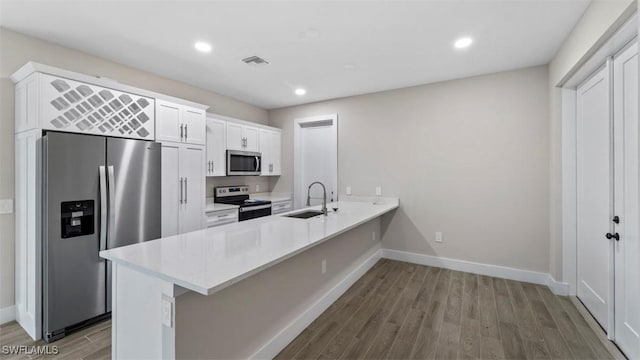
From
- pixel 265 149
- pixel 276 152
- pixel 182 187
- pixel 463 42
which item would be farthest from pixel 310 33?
pixel 276 152

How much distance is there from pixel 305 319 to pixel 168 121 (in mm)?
2654

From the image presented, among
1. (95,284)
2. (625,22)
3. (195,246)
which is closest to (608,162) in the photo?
(625,22)

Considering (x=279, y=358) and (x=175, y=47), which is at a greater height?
(x=175, y=47)

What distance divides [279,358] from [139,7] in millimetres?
2879

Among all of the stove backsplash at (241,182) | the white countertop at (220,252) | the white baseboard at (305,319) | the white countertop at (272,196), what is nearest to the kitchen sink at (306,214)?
the white countertop at (220,252)

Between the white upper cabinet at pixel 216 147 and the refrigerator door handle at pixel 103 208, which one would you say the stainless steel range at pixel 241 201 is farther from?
the refrigerator door handle at pixel 103 208

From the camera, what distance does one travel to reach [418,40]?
2701mm

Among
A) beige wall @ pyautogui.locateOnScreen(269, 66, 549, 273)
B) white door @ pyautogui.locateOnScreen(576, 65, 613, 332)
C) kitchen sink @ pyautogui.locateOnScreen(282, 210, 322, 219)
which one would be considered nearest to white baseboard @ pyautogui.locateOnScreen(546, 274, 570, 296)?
white door @ pyautogui.locateOnScreen(576, 65, 613, 332)

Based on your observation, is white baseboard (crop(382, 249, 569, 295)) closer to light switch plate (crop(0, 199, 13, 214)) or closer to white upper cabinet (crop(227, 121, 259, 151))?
white upper cabinet (crop(227, 121, 259, 151))

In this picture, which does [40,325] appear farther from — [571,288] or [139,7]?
[571,288]

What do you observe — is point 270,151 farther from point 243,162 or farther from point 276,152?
point 243,162

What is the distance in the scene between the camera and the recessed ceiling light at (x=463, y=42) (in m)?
2.69

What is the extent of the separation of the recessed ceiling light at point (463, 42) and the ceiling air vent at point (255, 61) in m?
2.06

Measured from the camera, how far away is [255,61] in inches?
126
